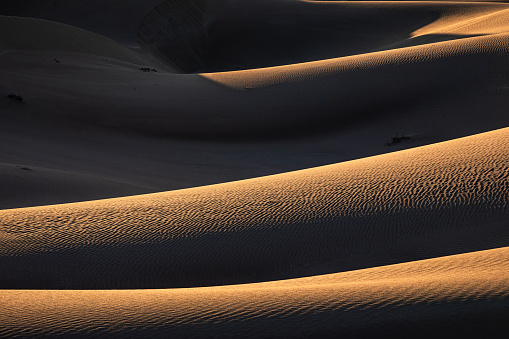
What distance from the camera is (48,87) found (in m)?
12.4

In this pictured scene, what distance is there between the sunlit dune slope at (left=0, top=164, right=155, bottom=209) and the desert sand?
4 centimetres

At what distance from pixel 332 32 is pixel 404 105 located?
11.4m

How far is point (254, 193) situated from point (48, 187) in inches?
133

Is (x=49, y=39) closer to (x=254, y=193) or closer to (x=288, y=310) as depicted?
(x=254, y=193)

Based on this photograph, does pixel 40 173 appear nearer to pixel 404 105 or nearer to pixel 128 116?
pixel 128 116

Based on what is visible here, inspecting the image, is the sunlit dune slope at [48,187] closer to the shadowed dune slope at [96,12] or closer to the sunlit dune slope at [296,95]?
the sunlit dune slope at [296,95]

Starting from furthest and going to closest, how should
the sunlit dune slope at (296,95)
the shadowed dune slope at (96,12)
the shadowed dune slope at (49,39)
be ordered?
the shadowed dune slope at (96,12)
the shadowed dune slope at (49,39)
the sunlit dune slope at (296,95)

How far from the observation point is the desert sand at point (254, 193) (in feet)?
9.75

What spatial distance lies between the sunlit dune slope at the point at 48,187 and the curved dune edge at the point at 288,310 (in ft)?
A: 13.1

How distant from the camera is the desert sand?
9.75 feet

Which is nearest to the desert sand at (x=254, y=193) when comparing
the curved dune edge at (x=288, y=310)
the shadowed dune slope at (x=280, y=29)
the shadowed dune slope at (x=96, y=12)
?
the curved dune edge at (x=288, y=310)

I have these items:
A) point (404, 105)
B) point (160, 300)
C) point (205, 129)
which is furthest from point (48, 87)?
point (160, 300)

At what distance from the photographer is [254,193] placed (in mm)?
5410

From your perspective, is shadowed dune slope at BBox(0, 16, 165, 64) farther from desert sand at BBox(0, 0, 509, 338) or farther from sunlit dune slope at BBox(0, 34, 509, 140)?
sunlit dune slope at BBox(0, 34, 509, 140)
